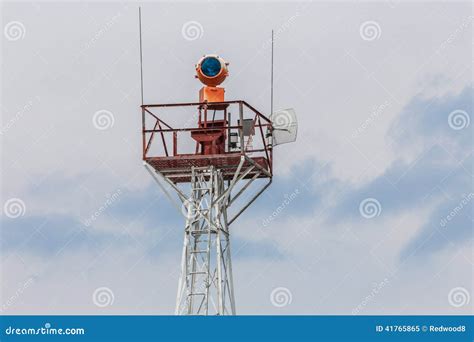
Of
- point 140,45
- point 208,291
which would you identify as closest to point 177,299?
point 208,291

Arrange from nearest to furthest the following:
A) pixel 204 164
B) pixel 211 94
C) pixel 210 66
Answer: pixel 204 164
pixel 211 94
pixel 210 66

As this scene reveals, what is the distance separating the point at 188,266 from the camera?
6769 centimetres

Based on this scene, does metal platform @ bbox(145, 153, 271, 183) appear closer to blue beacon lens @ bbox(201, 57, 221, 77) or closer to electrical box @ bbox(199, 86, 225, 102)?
electrical box @ bbox(199, 86, 225, 102)

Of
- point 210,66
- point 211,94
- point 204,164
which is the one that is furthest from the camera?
point 210,66

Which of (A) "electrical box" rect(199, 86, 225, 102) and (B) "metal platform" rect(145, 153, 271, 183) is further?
(A) "electrical box" rect(199, 86, 225, 102)

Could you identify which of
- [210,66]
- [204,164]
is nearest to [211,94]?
[210,66]

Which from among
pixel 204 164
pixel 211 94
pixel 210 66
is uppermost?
pixel 210 66

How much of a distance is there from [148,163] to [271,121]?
595 centimetres

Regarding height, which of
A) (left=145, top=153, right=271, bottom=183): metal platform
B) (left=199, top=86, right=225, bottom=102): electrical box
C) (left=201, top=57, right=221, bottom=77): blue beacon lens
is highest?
(left=201, top=57, right=221, bottom=77): blue beacon lens

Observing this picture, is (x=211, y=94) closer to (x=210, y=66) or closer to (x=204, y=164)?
(x=210, y=66)

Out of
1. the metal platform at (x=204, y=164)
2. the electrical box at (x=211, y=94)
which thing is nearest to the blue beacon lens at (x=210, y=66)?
the electrical box at (x=211, y=94)

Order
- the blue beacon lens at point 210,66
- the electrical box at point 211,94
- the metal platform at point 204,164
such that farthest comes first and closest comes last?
the blue beacon lens at point 210,66 → the electrical box at point 211,94 → the metal platform at point 204,164

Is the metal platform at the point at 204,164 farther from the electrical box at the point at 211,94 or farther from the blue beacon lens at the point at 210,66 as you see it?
the blue beacon lens at the point at 210,66

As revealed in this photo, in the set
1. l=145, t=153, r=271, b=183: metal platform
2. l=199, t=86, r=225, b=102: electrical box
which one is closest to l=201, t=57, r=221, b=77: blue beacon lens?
l=199, t=86, r=225, b=102: electrical box
